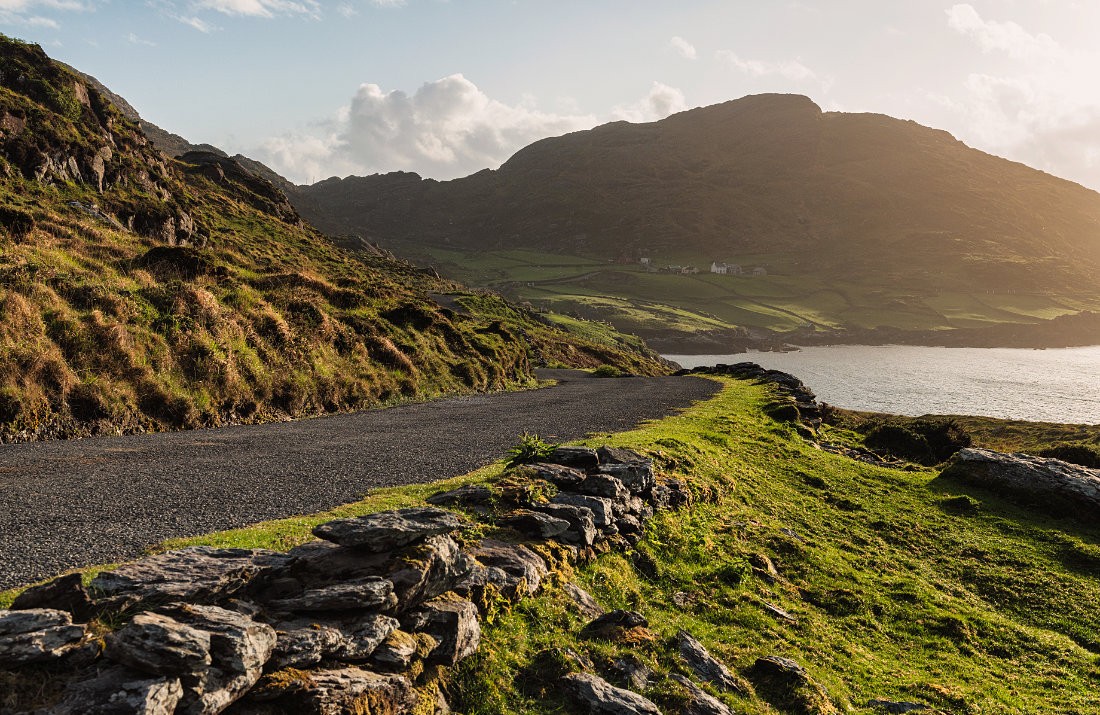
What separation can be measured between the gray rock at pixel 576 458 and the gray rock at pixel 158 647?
38.7 ft

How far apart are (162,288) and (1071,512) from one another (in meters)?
46.0

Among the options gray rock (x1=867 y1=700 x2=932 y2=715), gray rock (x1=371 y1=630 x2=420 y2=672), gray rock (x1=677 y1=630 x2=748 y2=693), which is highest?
gray rock (x1=371 y1=630 x2=420 y2=672)

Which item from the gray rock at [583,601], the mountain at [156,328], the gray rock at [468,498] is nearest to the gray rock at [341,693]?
the gray rock at [583,601]

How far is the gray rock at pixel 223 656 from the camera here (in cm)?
608

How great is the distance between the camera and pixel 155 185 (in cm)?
7694

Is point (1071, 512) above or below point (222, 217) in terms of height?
below

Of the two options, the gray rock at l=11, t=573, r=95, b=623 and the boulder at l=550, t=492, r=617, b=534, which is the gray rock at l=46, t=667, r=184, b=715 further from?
the boulder at l=550, t=492, r=617, b=534

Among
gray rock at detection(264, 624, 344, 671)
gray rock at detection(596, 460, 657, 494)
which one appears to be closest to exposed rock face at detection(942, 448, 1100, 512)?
gray rock at detection(596, 460, 657, 494)

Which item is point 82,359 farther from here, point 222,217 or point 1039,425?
point 1039,425

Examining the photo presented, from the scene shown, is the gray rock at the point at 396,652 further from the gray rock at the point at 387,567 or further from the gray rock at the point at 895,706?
the gray rock at the point at 895,706

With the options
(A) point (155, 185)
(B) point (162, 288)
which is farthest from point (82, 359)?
(A) point (155, 185)

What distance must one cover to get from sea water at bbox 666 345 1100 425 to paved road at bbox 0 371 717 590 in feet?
318

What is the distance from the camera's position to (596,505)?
581 inches

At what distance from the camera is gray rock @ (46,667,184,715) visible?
218 inches
